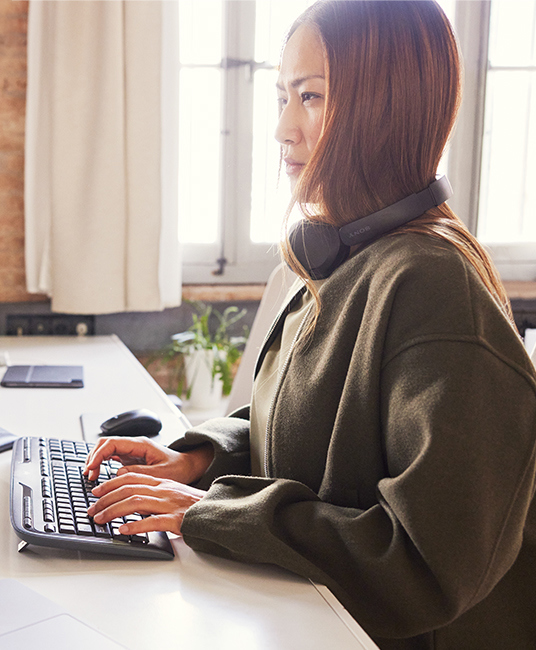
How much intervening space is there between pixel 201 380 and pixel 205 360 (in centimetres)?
8

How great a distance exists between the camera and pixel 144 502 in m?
0.83

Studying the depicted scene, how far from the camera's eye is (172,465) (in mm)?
1054

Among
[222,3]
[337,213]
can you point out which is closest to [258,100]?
[222,3]

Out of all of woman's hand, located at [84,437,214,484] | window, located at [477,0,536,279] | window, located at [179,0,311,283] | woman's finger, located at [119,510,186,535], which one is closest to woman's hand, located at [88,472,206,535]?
woman's finger, located at [119,510,186,535]

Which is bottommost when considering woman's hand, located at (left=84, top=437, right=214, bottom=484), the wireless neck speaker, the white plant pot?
the white plant pot

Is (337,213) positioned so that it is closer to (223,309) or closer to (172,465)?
(172,465)

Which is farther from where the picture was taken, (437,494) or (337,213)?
(337,213)

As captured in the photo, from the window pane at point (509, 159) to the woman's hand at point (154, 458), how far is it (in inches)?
83.1

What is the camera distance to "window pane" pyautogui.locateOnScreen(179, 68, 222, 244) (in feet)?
8.54

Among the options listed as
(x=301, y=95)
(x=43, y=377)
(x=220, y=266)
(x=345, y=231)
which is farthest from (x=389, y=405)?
(x=220, y=266)

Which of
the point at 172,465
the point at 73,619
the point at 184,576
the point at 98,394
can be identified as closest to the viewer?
the point at 73,619

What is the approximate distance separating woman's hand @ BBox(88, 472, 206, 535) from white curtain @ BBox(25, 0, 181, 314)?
155cm

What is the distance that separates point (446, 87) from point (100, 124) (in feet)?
5.58

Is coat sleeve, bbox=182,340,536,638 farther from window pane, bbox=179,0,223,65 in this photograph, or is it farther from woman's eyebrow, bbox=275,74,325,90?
window pane, bbox=179,0,223,65
